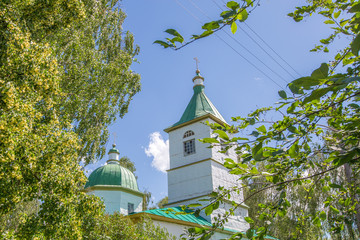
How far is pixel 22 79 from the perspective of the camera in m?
6.53

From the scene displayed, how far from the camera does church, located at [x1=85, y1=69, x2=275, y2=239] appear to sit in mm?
17609

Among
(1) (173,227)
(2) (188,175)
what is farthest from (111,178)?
(1) (173,227)

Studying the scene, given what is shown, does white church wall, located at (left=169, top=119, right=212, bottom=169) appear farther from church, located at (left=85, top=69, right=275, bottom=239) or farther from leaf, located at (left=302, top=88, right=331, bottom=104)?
leaf, located at (left=302, top=88, right=331, bottom=104)

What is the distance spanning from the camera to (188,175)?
18.3m

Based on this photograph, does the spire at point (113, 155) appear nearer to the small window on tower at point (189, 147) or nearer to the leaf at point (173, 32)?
the small window on tower at point (189, 147)

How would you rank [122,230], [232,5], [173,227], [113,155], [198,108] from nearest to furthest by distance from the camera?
[232,5]
[122,230]
[173,227]
[198,108]
[113,155]

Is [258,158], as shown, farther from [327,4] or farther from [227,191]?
[327,4]

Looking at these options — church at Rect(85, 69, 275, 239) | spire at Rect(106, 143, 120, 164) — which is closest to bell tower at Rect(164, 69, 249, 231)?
church at Rect(85, 69, 275, 239)

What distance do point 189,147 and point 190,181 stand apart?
2.29 metres

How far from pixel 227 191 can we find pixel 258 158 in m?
0.51

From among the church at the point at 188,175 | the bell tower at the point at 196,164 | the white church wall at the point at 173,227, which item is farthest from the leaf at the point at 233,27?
the church at the point at 188,175

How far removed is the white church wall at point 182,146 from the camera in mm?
18417

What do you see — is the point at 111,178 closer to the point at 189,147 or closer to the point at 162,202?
the point at 189,147

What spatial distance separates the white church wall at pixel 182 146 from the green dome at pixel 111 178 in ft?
11.7
